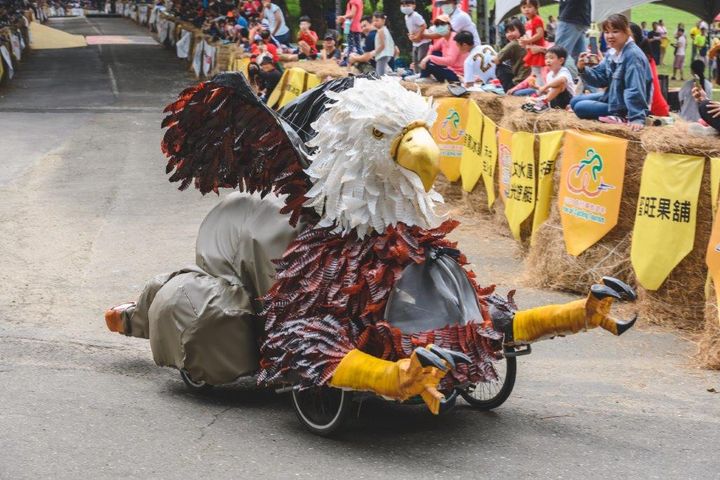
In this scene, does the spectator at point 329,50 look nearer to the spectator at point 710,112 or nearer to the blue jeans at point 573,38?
the blue jeans at point 573,38

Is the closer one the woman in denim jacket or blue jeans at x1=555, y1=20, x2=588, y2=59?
the woman in denim jacket

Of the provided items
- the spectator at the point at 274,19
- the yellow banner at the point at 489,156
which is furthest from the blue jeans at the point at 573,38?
the spectator at the point at 274,19

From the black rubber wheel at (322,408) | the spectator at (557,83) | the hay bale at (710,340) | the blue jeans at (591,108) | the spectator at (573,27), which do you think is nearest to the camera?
the black rubber wheel at (322,408)

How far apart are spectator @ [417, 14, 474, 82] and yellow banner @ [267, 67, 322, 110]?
3.62 metres

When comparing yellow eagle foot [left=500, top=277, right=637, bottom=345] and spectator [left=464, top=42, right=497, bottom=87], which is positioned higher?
spectator [left=464, top=42, right=497, bottom=87]

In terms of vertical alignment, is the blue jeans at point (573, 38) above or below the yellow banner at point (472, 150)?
above

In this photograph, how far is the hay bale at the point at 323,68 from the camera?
62.7 ft

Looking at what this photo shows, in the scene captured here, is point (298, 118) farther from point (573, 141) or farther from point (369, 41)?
point (369, 41)

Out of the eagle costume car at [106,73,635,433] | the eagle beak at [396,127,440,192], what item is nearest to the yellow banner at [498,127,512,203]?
the eagle costume car at [106,73,635,433]

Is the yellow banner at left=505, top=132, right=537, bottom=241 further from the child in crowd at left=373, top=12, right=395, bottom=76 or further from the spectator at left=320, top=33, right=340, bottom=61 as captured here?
the spectator at left=320, top=33, right=340, bottom=61

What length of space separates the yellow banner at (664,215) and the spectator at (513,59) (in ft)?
20.7

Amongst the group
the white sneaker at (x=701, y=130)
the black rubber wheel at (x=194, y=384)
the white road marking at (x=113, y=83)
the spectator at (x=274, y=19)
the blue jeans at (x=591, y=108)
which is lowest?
the white road marking at (x=113, y=83)

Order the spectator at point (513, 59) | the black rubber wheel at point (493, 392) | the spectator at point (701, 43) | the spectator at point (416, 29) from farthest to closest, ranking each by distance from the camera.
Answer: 1. the spectator at point (701, 43)
2. the spectator at point (416, 29)
3. the spectator at point (513, 59)
4. the black rubber wheel at point (493, 392)

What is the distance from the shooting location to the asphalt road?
5754mm
